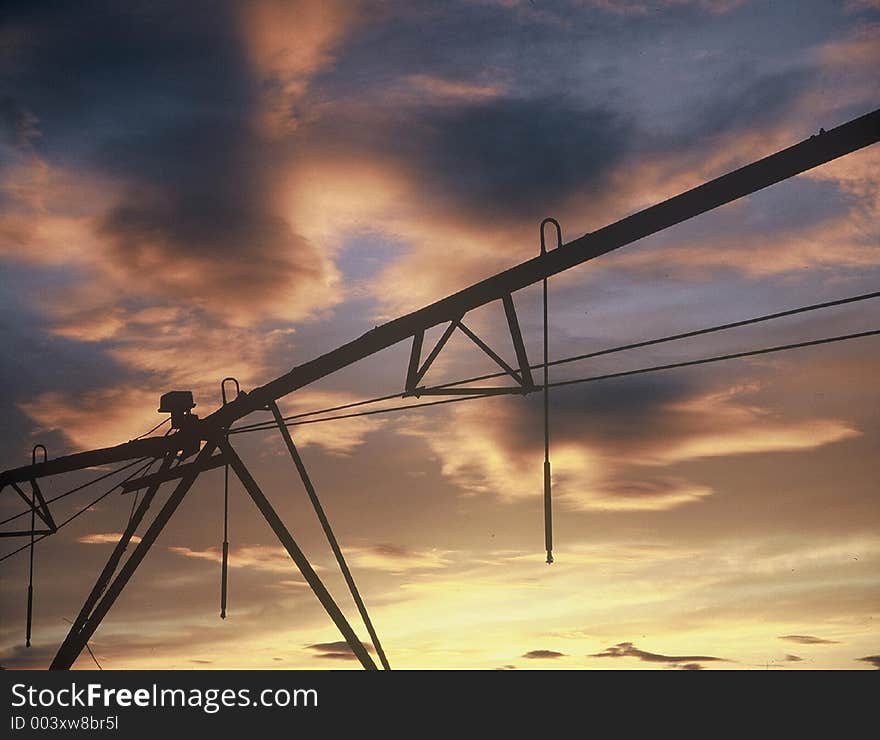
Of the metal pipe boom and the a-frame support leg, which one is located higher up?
the metal pipe boom

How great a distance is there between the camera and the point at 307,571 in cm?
2005

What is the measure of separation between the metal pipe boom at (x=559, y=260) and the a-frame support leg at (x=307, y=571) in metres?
1.43

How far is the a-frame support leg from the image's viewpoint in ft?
64.8

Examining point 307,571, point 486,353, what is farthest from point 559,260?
point 307,571

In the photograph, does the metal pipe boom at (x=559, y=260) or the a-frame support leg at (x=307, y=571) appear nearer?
the metal pipe boom at (x=559, y=260)

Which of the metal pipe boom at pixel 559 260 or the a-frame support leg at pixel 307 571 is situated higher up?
the metal pipe boom at pixel 559 260

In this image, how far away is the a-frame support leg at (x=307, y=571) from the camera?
1977 cm

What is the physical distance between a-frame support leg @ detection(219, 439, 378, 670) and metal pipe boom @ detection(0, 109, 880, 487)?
56.4 inches

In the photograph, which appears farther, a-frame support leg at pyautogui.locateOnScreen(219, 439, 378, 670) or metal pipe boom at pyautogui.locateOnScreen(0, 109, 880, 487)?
a-frame support leg at pyautogui.locateOnScreen(219, 439, 378, 670)
